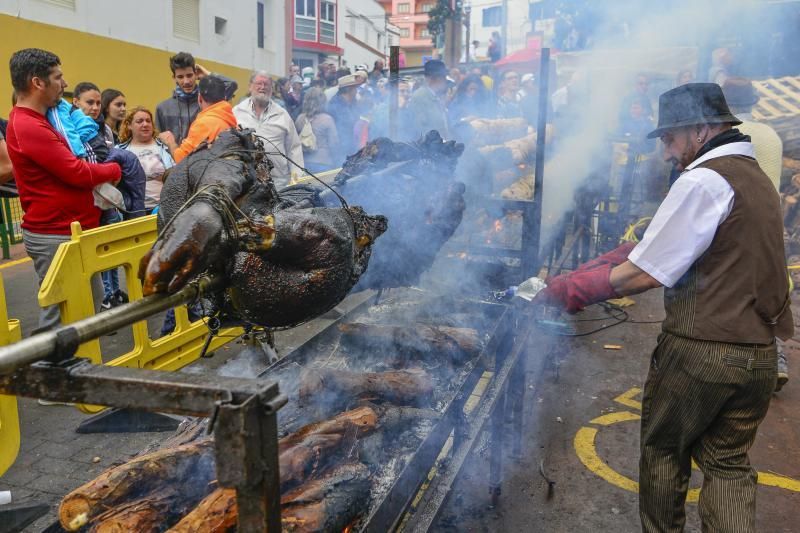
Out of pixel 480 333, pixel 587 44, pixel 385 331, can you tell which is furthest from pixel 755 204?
pixel 587 44

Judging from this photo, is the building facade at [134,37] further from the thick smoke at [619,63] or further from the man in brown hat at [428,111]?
the thick smoke at [619,63]

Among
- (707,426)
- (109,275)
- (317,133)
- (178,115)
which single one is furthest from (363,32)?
(707,426)

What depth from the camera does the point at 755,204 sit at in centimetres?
249

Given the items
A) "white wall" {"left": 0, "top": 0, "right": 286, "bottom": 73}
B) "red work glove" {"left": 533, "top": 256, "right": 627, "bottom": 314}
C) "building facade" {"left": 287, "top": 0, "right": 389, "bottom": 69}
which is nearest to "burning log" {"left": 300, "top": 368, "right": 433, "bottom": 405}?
"red work glove" {"left": 533, "top": 256, "right": 627, "bottom": 314}

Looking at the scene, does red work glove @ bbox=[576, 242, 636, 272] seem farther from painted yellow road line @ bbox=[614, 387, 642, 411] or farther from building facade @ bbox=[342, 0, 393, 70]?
building facade @ bbox=[342, 0, 393, 70]

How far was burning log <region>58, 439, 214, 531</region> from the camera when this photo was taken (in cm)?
206

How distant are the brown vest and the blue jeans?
4.45 metres

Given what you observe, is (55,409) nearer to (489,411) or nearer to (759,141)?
(489,411)

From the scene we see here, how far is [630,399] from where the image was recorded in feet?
15.7

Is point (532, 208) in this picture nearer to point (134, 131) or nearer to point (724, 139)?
point (724, 139)

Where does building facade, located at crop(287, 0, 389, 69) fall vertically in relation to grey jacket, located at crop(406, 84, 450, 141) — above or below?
above

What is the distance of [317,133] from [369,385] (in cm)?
675

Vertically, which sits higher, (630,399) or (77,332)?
(77,332)

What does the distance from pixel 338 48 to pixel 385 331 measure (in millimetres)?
34984
